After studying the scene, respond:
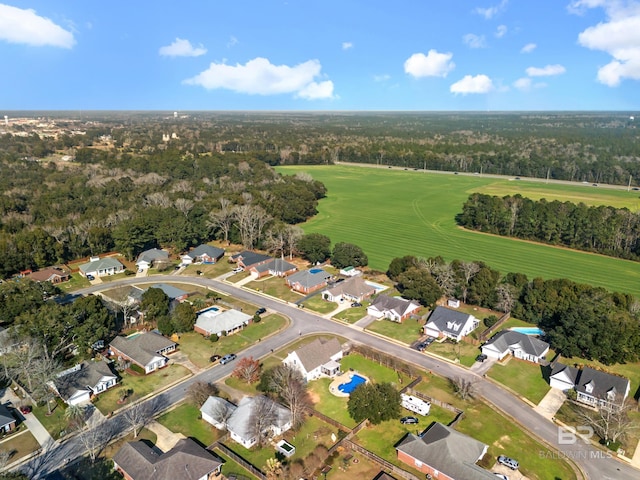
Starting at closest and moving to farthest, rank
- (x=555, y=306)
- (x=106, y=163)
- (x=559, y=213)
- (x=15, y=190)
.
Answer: (x=555, y=306), (x=559, y=213), (x=15, y=190), (x=106, y=163)

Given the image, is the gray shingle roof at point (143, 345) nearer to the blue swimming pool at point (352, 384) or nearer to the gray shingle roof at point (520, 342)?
the blue swimming pool at point (352, 384)

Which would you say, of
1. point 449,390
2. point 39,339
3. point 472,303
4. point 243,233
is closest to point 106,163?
point 243,233

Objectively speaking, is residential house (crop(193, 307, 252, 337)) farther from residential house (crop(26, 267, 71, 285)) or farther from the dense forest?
the dense forest

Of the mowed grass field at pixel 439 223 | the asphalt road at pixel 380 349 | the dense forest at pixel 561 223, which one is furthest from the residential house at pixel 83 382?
the dense forest at pixel 561 223

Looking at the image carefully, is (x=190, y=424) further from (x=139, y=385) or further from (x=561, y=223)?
(x=561, y=223)

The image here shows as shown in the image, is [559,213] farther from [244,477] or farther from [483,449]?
[244,477]

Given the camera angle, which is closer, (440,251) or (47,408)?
(47,408)
